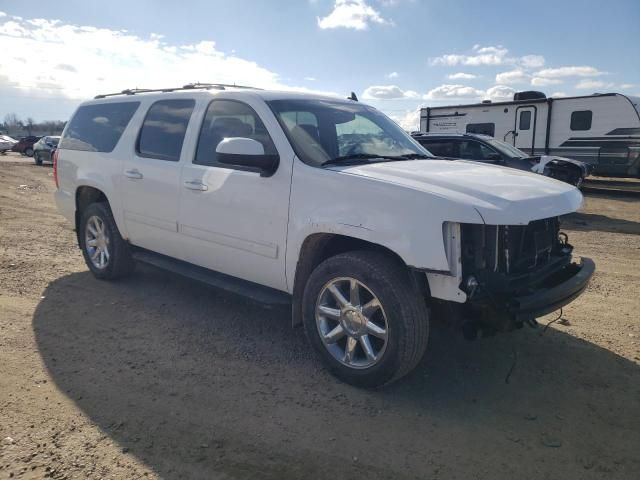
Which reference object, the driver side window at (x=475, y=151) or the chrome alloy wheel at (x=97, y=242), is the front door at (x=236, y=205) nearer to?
the chrome alloy wheel at (x=97, y=242)

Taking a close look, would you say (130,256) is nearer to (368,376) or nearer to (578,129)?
A: (368,376)

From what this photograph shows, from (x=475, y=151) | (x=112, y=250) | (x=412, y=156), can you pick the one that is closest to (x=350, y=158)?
(x=412, y=156)

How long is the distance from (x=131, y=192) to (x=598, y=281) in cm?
529

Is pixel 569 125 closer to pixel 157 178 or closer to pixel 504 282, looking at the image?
pixel 157 178

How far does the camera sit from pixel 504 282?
122 inches

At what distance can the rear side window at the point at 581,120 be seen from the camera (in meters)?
16.7

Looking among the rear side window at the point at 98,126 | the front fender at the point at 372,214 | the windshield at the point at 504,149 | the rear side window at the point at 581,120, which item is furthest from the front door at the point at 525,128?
the front fender at the point at 372,214

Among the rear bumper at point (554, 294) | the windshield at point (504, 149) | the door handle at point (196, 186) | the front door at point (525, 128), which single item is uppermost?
the front door at point (525, 128)

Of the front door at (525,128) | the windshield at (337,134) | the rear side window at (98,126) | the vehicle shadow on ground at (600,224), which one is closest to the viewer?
the windshield at (337,134)

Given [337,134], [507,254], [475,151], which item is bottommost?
[507,254]

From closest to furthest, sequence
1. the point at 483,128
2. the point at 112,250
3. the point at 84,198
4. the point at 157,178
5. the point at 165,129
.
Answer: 1. the point at 157,178
2. the point at 165,129
3. the point at 112,250
4. the point at 84,198
5. the point at 483,128

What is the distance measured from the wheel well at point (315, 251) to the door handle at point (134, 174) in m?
2.12

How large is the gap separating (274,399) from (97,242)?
3.46 meters

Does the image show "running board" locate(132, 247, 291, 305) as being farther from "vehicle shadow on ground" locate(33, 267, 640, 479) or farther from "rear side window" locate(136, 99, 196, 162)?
Result: "rear side window" locate(136, 99, 196, 162)
